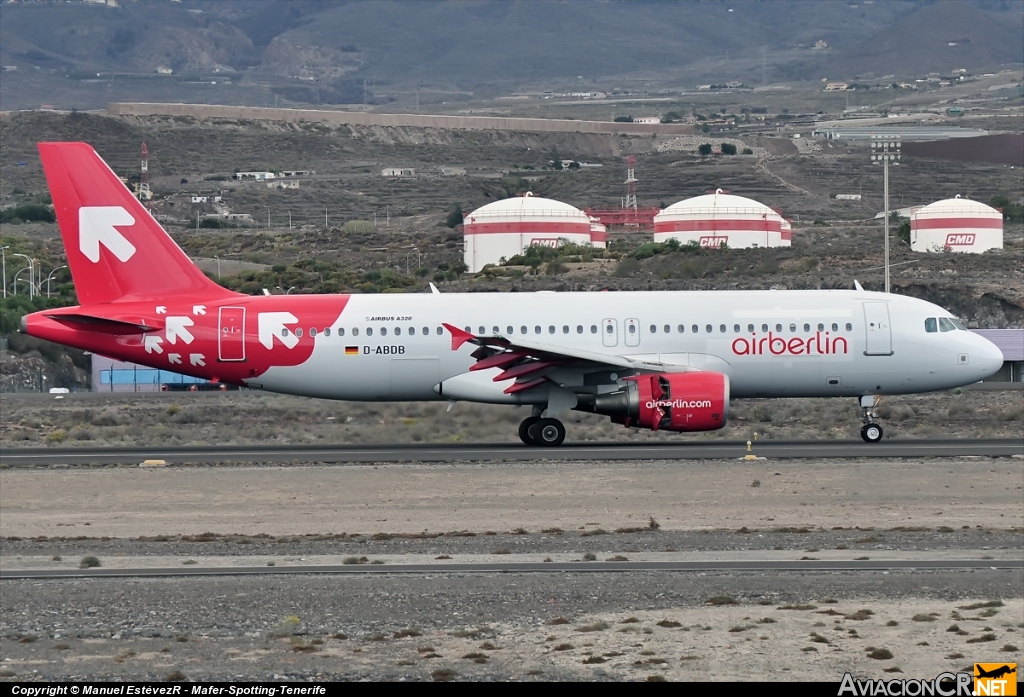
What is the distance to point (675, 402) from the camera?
107ft

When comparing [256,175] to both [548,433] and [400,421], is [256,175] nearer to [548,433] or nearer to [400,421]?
[400,421]

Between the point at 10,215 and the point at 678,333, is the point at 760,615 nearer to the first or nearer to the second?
the point at 678,333

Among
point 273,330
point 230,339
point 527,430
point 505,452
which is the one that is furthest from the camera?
point 527,430

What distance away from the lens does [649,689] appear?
455 inches

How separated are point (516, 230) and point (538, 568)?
3065 inches

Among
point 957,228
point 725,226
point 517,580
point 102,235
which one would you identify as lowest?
point 517,580

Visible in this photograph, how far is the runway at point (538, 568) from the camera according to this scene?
67.1 ft

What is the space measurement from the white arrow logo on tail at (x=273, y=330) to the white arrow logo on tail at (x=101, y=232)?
138 inches

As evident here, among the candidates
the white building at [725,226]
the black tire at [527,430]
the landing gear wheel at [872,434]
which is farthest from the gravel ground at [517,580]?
the white building at [725,226]

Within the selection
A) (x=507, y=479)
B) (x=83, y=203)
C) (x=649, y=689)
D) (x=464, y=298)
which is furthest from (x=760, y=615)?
(x=83, y=203)

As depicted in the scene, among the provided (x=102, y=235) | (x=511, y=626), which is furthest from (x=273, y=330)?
(x=511, y=626)

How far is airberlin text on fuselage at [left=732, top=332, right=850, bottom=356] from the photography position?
34406mm

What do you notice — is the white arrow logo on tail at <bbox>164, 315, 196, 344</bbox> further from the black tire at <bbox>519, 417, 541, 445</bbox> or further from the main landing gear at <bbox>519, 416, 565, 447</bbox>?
the main landing gear at <bbox>519, 416, 565, 447</bbox>

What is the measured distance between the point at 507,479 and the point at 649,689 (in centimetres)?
1808
